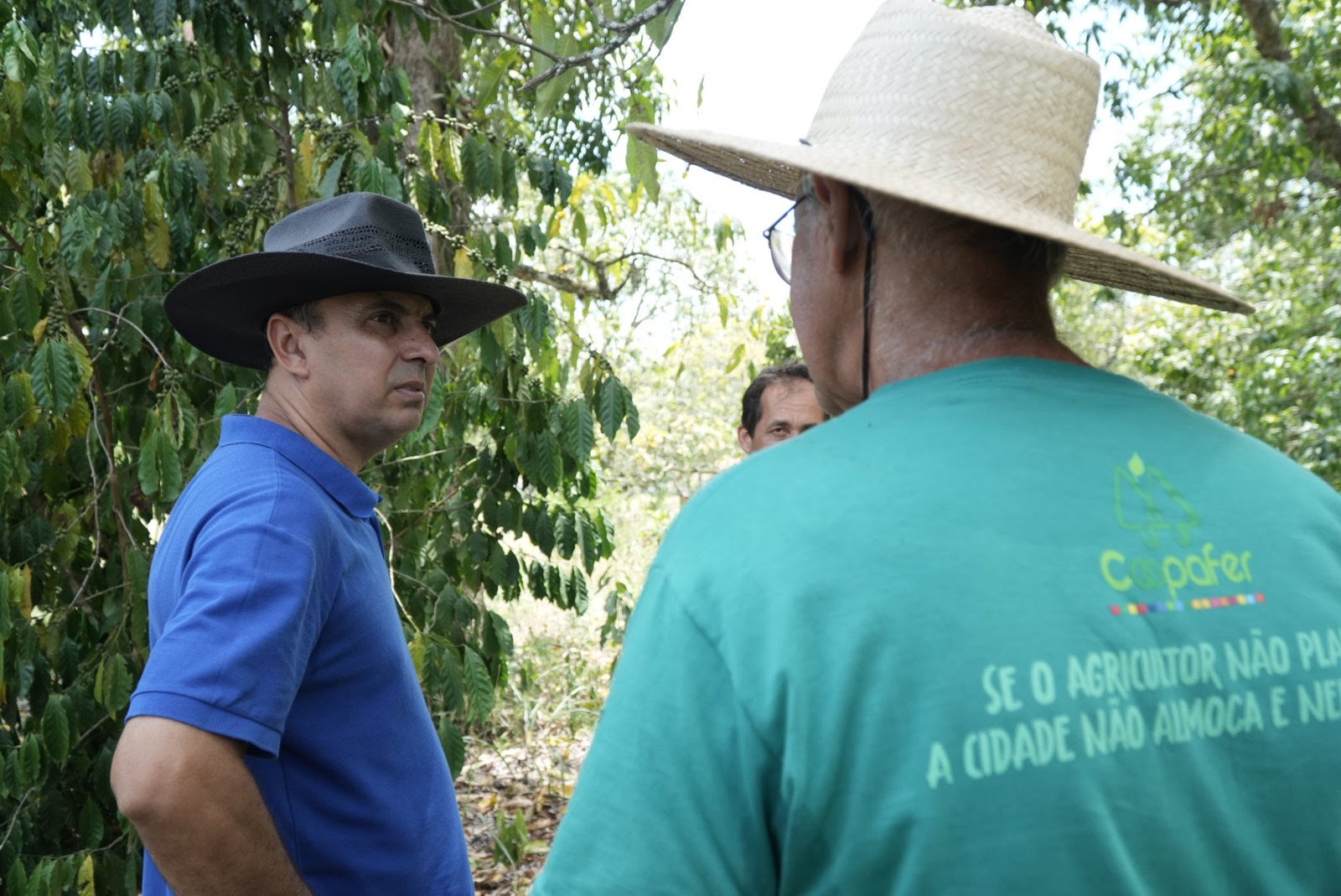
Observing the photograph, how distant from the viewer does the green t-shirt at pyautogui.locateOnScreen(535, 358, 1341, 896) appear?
835 millimetres

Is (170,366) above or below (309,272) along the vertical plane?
below

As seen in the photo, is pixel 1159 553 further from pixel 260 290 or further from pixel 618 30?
pixel 618 30

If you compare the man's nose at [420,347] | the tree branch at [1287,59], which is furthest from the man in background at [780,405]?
the tree branch at [1287,59]

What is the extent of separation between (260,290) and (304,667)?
2.67ft

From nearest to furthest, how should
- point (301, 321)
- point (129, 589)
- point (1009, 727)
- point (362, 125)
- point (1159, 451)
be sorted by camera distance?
1. point (1009, 727)
2. point (1159, 451)
3. point (301, 321)
4. point (129, 589)
5. point (362, 125)

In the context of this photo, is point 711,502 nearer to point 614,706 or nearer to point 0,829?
point 614,706

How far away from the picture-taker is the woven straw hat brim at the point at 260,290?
2.19m

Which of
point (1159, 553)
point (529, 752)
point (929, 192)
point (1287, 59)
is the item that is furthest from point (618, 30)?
point (1287, 59)

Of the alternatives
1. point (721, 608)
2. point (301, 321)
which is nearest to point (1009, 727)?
point (721, 608)

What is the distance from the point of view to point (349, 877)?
5.91 feet

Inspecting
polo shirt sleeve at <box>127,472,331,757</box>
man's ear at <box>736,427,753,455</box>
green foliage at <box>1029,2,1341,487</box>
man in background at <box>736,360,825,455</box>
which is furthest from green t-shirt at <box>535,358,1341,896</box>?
green foliage at <box>1029,2,1341,487</box>

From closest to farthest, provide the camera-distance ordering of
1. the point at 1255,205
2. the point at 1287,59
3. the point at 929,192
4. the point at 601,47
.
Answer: the point at 929,192, the point at 601,47, the point at 1287,59, the point at 1255,205

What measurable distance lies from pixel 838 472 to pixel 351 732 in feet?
3.75

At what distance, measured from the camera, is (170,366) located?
327cm
